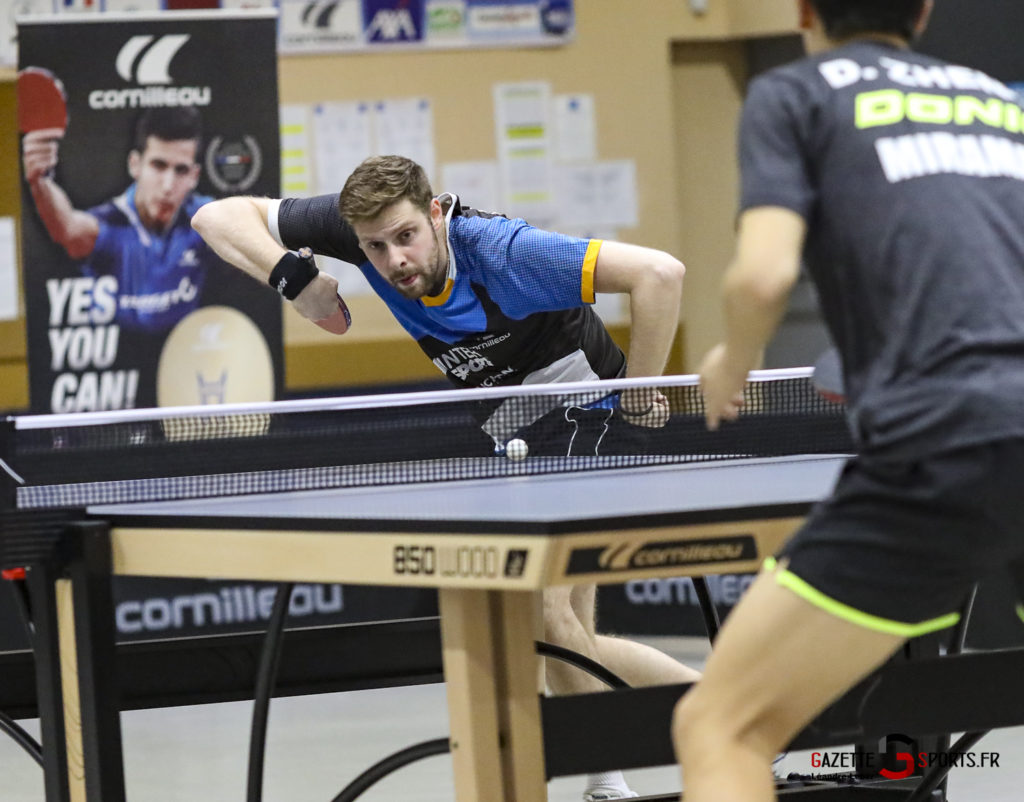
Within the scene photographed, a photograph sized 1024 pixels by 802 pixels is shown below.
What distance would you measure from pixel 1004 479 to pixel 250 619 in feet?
16.3

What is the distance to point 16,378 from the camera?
21.4ft

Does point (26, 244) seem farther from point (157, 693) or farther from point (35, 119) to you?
point (157, 693)

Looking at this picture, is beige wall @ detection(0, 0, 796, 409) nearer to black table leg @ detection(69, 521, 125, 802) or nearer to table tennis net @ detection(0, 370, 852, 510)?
table tennis net @ detection(0, 370, 852, 510)

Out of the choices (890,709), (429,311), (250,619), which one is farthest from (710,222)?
(890,709)

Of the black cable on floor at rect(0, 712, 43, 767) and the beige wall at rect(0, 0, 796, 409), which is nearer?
the black cable on floor at rect(0, 712, 43, 767)

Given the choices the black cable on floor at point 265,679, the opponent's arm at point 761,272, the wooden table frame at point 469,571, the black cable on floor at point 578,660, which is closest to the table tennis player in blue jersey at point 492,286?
the black cable on floor at point 578,660

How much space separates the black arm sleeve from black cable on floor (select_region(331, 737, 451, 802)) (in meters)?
1.41

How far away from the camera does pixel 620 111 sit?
24.0ft

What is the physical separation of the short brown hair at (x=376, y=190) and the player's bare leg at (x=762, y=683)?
161cm

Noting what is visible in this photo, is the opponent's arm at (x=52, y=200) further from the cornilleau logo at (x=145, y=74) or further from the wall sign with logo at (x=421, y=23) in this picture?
the wall sign with logo at (x=421, y=23)

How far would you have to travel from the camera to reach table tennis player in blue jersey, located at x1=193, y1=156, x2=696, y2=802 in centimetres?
309

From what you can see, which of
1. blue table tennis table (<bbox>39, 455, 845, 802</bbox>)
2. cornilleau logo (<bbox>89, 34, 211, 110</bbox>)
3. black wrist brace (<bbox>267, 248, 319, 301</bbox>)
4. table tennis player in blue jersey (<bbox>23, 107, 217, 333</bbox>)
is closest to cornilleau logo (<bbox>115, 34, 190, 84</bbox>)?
cornilleau logo (<bbox>89, 34, 211, 110</bbox>)

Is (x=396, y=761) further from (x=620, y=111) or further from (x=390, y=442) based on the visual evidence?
(x=620, y=111)

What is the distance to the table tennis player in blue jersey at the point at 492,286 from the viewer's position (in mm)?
3086
